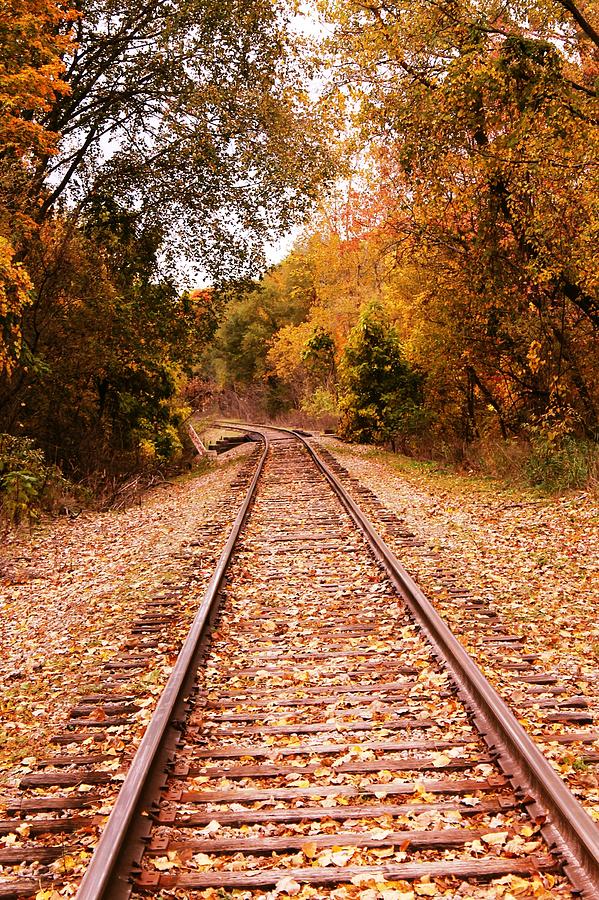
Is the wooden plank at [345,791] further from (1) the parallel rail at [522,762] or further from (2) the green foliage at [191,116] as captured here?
(2) the green foliage at [191,116]

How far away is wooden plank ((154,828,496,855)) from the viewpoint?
309 cm

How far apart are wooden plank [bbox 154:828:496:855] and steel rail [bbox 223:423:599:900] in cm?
29

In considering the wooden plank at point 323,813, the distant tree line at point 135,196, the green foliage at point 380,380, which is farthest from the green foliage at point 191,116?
the wooden plank at point 323,813

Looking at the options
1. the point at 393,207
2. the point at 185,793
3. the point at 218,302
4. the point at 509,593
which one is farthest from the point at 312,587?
the point at 218,302

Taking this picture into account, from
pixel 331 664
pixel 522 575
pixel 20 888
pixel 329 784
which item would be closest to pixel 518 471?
pixel 522 575

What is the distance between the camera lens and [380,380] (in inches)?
888

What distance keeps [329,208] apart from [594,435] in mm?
20013

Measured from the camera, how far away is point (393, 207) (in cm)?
1432

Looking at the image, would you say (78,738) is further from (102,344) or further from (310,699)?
(102,344)

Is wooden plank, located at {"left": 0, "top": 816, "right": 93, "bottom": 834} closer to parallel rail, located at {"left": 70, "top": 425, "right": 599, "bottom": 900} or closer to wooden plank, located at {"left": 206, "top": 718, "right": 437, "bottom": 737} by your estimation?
parallel rail, located at {"left": 70, "top": 425, "right": 599, "bottom": 900}

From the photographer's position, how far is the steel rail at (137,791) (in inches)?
108

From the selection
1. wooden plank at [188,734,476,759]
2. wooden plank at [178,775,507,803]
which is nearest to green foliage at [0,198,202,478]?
wooden plank at [188,734,476,759]

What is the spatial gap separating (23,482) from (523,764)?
9283 mm

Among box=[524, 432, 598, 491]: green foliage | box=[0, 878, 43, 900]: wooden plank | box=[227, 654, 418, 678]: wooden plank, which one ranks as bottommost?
box=[0, 878, 43, 900]: wooden plank
